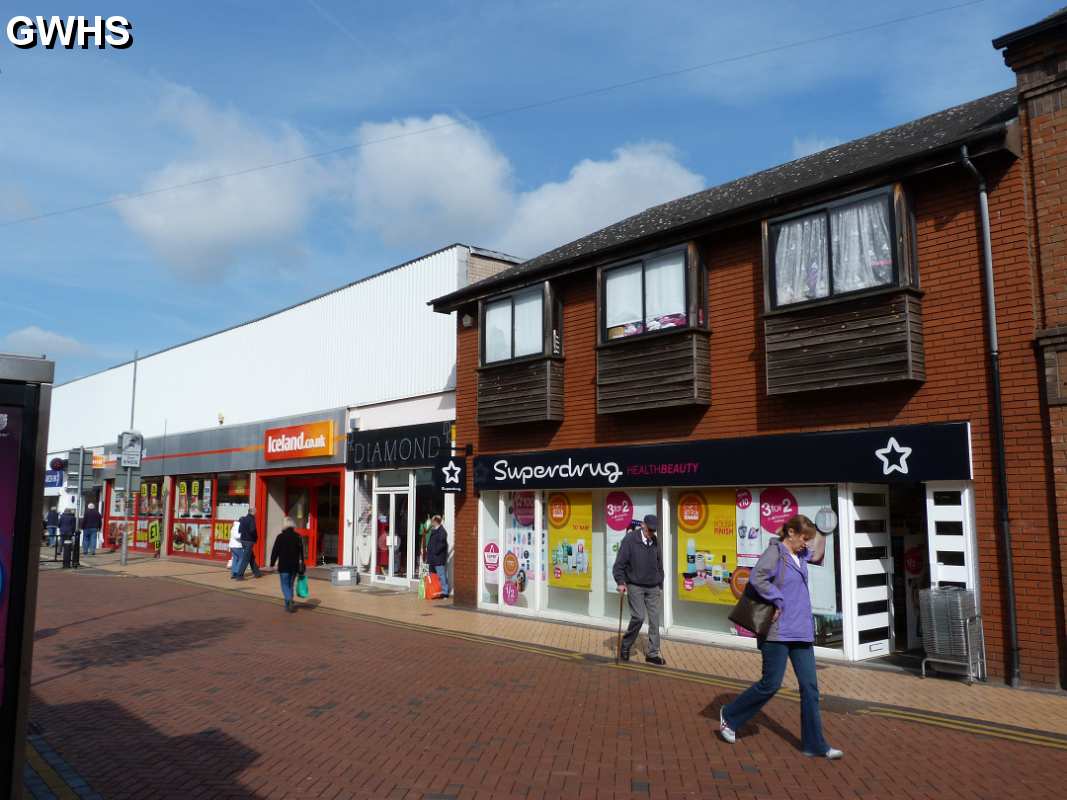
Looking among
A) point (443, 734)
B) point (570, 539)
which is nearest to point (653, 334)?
point (570, 539)

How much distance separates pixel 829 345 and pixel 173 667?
871cm

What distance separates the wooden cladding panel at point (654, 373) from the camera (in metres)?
11.8

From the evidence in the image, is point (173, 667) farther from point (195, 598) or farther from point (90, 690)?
point (195, 598)

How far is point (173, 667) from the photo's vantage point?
10039mm

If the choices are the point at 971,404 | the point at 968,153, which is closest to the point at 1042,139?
the point at 968,153

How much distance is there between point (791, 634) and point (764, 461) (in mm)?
4693

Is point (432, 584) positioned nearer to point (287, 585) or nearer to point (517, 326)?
point (287, 585)

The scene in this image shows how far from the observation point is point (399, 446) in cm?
1909

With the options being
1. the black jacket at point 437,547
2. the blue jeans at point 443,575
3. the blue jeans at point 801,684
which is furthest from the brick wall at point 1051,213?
the blue jeans at point 443,575

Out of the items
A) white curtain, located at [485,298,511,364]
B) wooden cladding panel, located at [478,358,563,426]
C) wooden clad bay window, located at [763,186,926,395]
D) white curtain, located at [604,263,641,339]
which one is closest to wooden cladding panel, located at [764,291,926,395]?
wooden clad bay window, located at [763,186,926,395]

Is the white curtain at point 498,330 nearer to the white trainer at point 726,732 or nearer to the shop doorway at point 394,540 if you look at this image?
the shop doorway at point 394,540

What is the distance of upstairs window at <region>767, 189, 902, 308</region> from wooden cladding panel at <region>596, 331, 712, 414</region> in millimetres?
1409

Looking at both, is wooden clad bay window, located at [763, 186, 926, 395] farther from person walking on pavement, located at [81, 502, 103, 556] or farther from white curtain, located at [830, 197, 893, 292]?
person walking on pavement, located at [81, 502, 103, 556]

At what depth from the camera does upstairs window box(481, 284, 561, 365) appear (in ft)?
47.0
